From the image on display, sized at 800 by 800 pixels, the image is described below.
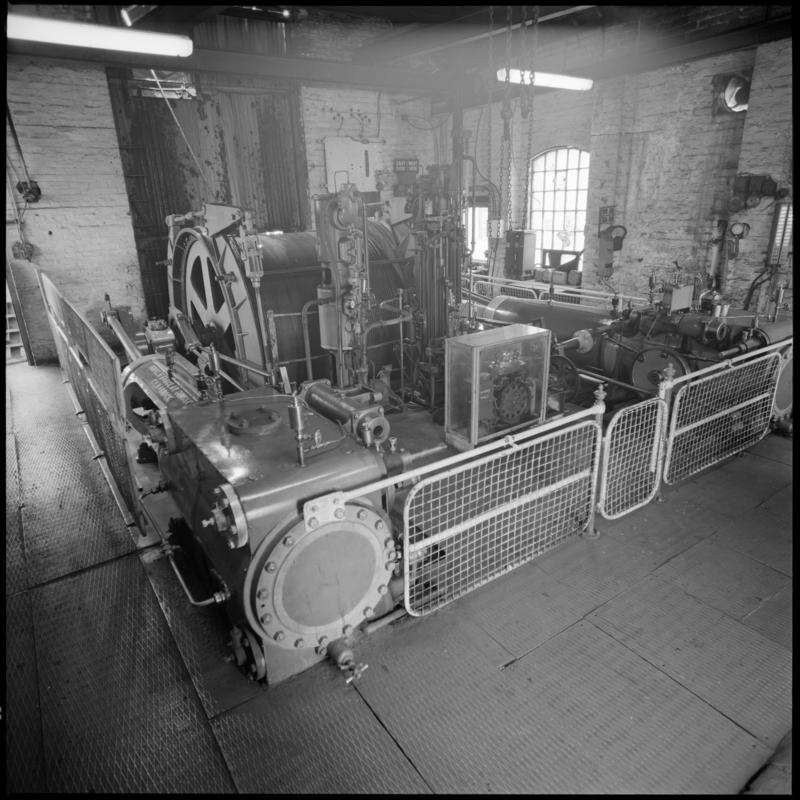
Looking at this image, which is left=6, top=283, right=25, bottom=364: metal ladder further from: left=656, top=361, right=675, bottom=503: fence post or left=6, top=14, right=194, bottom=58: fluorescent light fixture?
left=656, top=361, right=675, bottom=503: fence post

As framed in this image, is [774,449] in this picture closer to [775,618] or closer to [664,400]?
[664,400]

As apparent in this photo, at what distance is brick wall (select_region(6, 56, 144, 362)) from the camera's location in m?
7.43

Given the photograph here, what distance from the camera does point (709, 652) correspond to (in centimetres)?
275

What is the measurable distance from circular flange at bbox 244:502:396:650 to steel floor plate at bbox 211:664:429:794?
0.28 meters

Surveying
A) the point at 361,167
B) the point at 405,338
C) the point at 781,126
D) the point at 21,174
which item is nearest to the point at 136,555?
the point at 405,338

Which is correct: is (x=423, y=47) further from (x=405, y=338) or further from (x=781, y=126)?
(x=405, y=338)

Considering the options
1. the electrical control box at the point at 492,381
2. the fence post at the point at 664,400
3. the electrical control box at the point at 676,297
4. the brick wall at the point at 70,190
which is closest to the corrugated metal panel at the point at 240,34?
the brick wall at the point at 70,190

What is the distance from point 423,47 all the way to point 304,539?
893 cm

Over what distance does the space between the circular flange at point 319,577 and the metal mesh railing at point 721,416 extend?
7.96 feet

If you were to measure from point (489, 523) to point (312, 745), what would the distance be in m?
1.34

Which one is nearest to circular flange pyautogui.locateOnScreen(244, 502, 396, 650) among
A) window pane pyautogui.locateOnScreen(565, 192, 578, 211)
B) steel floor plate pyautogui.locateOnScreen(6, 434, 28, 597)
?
steel floor plate pyautogui.locateOnScreen(6, 434, 28, 597)

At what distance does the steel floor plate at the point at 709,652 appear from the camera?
2.46 meters

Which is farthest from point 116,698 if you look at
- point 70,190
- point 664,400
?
point 70,190

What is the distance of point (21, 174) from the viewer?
7547 mm
